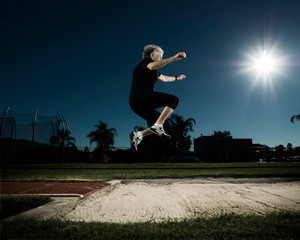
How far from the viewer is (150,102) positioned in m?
3.73

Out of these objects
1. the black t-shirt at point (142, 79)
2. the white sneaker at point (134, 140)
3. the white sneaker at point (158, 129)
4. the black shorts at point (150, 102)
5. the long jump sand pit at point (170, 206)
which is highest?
the black t-shirt at point (142, 79)

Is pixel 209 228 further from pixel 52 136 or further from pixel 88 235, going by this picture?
pixel 52 136

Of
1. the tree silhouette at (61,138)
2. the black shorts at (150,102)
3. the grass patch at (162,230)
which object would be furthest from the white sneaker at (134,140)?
the tree silhouette at (61,138)

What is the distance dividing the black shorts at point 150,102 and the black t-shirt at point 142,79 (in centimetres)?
9

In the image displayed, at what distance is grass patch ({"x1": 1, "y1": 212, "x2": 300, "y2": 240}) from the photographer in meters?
2.93

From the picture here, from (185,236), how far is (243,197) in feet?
11.7

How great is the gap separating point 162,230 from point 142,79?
1.90m

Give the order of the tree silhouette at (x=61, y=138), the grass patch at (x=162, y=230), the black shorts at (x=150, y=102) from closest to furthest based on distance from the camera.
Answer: the grass patch at (x=162, y=230)
the black shorts at (x=150, y=102)
the tree silhouette at (x=61, y=138)

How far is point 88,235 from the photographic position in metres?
2.96

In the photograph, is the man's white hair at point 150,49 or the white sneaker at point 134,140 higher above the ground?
the man's white hair at point 150,49

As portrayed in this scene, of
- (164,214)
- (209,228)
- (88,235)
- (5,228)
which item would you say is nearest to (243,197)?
(164,214)

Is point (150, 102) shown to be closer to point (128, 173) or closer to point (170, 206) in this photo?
point (170, 206)

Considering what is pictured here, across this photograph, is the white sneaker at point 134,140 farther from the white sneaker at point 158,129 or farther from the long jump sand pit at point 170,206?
the long jump sand pit at point 170,206

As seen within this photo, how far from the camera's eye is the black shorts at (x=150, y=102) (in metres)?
3.70
